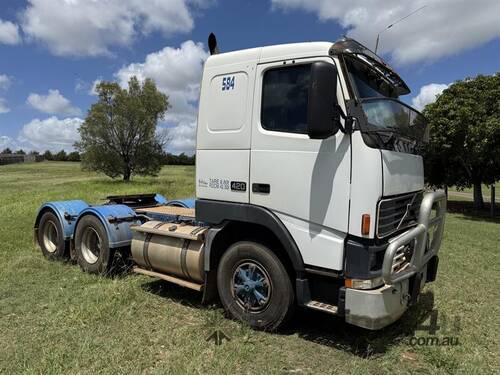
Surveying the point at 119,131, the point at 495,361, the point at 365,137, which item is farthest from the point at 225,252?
the point at 119,131

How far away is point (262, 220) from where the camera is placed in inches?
165

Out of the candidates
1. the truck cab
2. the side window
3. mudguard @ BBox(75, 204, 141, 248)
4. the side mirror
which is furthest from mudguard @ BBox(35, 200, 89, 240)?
the side mirror

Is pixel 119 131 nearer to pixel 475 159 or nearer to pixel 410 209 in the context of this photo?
pixel 475 159

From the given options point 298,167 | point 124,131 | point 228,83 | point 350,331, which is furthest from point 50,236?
point 124,131

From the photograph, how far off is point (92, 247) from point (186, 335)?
3.21 meters

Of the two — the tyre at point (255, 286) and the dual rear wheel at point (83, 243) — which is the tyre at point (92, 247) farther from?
the tyre at point (255, 286)

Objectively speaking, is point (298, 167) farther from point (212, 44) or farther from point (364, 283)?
point (212, 44)

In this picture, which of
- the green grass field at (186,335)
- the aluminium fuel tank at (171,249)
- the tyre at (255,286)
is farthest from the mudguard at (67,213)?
the tyre at (255,286)

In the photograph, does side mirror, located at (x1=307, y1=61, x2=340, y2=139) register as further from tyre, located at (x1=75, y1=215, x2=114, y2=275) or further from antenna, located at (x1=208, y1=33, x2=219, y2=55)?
tyre, located at (x1=75, y1=215, x2=114, y2=275)

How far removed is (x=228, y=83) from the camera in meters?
4.49

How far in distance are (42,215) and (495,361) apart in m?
7.44

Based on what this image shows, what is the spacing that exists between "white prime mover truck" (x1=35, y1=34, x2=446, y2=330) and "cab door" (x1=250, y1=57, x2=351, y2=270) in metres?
0.01

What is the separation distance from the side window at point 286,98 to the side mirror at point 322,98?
1.50 ft

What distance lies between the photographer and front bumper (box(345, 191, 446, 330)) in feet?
11.6
